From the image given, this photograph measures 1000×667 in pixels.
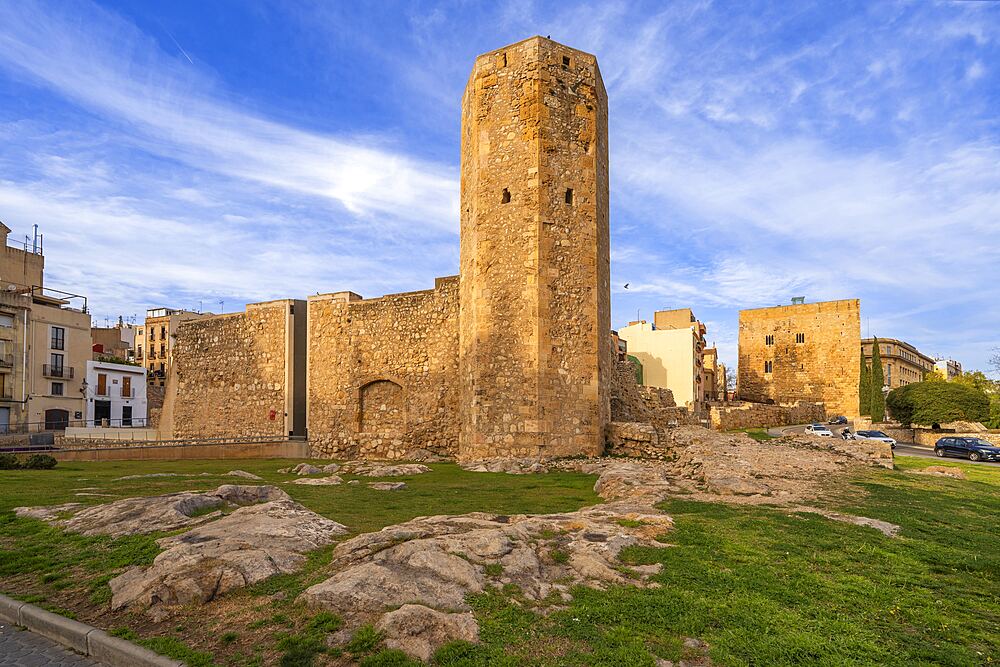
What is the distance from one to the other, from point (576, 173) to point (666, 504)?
10939mm

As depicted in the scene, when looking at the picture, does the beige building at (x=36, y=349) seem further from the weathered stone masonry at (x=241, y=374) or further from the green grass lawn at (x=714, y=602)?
the green grass lawn at (x=714, y=602)

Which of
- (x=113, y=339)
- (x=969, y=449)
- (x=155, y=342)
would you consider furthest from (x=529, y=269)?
(x=155, y=342)

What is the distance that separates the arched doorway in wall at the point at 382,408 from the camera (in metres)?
20.4

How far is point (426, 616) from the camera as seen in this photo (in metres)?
4.18

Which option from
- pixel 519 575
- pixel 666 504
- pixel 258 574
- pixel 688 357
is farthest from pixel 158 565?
pixel 688 357

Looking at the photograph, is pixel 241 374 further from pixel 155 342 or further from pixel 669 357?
pixel 155 342

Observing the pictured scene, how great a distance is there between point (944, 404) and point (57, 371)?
2553 inches

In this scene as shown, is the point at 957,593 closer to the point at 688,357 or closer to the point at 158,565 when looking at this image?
the point at 158,565

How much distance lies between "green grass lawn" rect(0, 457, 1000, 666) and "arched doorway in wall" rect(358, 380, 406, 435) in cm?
1236

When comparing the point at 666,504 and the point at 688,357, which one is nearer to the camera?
the point at 666,504

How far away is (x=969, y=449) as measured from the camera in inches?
1064

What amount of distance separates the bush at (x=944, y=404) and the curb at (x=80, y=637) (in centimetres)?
5480

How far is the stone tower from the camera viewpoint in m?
16.2

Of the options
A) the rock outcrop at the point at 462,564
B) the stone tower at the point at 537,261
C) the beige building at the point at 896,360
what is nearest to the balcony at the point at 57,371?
the stone tower at the point at 537,261
